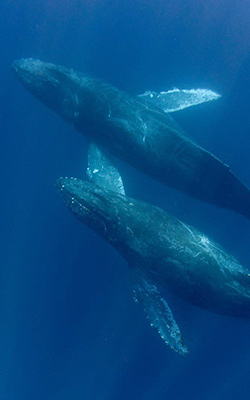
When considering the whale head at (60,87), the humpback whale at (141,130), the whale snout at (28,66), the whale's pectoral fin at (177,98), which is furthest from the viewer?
the whale's pectoral fin at (177,98)

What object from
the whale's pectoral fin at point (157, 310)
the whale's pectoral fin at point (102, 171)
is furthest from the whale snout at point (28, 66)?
the whale's pectoral fin at point (157, 310)

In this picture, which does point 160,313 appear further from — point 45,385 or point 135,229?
point 45,385

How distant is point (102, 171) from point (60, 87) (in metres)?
3.46

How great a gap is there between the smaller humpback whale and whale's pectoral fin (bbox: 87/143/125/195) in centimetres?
150

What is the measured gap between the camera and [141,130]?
437 inches

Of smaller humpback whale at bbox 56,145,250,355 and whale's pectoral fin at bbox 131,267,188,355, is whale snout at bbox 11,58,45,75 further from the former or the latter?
whale's pectoral fin at bbox 131,267,188,355

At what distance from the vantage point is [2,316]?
544 inches

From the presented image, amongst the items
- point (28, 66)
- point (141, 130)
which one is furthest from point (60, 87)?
point (141, 130)

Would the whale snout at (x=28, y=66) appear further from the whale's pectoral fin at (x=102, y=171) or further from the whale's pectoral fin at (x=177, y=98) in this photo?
the whale's pectoral fin at (x=177, y=98)

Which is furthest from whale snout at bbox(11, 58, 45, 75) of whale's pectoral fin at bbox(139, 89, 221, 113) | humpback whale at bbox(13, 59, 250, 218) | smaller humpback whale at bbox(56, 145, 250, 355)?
smaller humpback whale at bbox(56, 145, 250, 355)

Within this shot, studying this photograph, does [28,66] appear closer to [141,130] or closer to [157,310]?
[141,130]

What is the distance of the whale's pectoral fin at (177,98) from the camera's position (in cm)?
1289

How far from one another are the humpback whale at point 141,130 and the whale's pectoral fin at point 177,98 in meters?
0.04

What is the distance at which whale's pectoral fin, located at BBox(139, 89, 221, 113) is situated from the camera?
42.3 feet
